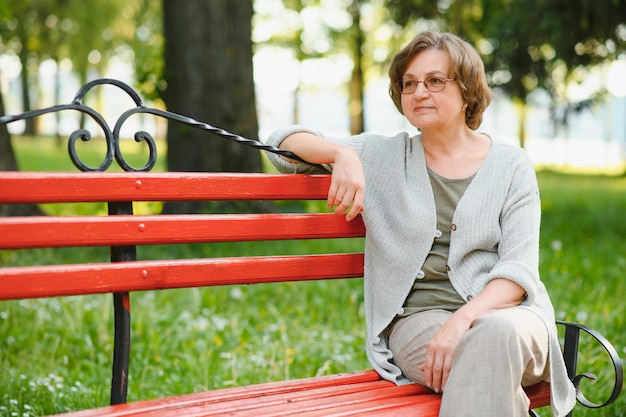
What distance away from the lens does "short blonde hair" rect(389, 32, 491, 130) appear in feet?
8.59

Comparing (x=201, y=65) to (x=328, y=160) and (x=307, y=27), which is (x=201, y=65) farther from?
(x=307, y=27)

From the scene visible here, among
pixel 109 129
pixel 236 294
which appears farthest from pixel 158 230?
pixel 236 294

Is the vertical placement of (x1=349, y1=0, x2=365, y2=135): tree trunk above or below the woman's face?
above

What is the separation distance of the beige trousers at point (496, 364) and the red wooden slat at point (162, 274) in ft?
1.97

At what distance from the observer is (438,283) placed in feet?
8.85

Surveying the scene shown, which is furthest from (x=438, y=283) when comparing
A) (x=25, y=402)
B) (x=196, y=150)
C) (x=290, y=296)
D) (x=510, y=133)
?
(x=510, y=133)

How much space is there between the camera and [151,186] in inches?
93.7

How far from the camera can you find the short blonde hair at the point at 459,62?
8.59ft

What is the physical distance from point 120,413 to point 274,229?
756 mm

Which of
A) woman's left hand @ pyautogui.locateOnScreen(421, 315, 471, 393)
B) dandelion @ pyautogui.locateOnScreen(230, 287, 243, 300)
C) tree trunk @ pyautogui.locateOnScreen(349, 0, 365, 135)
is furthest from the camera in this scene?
tree trunk @ pyautogui.locateOnScreen(349, 0, 365, 135)

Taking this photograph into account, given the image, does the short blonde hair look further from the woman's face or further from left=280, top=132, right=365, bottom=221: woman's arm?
left=280, top=132, right=365, bottom=221: woman's arm

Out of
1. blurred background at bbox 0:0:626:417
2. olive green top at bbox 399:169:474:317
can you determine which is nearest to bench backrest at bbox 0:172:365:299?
olive green top at bbox 399:169:474:317

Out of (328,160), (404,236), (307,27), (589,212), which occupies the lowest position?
(589,212)

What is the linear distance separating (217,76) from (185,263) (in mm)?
4778
